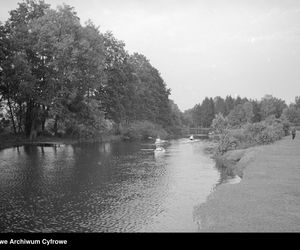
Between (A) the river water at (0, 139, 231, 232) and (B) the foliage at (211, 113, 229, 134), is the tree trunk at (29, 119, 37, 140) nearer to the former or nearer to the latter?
(A) the river water at (0, 139, 231, 232)

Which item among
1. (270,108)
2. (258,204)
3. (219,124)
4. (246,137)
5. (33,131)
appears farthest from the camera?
(270,108)

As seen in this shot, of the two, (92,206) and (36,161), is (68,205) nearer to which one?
(92,206)

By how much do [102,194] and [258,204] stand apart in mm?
13664

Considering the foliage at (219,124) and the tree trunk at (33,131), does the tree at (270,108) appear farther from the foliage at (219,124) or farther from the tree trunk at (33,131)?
the tree trunk at (33,131)

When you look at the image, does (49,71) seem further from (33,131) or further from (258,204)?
(258,204)

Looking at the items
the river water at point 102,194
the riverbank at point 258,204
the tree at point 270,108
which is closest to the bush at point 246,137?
the river water at point 102,194

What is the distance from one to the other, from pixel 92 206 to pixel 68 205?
74.8 inches

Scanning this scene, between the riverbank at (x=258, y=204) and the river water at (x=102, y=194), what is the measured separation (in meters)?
1.62

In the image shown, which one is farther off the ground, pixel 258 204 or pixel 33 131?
pixel 33 131

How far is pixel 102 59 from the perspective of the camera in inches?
3435

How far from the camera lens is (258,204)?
2286 cm

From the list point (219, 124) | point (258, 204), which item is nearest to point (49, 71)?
point (219, 124)

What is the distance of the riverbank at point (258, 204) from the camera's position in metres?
19.0

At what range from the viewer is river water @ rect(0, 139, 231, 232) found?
22.3 meters
